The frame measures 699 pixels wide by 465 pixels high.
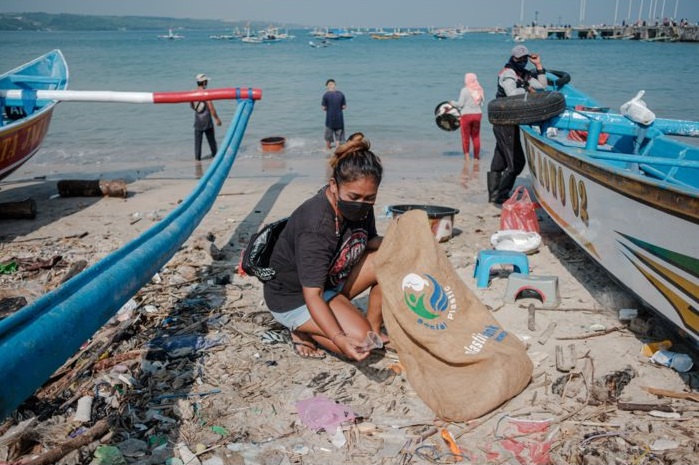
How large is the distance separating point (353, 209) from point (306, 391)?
1136 mm

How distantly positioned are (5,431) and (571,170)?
14.9 ft

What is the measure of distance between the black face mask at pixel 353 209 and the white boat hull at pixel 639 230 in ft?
5.90

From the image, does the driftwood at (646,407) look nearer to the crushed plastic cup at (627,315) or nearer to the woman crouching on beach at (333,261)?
the crushed plastic cup at (627,315)

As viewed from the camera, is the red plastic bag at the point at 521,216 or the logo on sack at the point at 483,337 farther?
the red plastic bag at the point at 521,216

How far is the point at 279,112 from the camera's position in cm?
2072

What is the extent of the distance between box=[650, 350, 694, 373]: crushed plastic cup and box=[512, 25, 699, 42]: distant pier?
71034mm

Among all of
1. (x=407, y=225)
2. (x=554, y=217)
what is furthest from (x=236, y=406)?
(x=554, y=217)

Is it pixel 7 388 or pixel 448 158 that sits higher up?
pixel 7 388

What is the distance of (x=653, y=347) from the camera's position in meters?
3.73

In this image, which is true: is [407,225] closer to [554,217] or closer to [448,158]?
[554,217]

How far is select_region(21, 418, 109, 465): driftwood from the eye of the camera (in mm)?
2625

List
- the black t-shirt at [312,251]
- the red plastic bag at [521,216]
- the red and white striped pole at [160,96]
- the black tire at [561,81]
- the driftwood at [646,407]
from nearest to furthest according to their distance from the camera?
the driftwood at [646,407] < the black t-shirt at [312,251] < the red plastic bag at [521,216] < the red and white striped pole at [160,96] < the black tire at [561,81]

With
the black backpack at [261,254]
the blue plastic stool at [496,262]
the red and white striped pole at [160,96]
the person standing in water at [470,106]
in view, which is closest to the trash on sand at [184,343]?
the black backpack at [261,254]

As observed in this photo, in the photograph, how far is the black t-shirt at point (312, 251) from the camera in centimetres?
334
